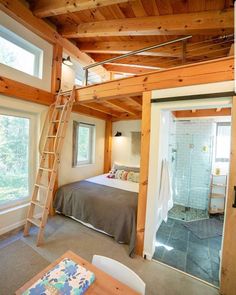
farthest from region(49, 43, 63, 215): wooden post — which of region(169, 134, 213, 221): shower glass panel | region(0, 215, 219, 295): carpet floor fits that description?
region(169, 134, 213, 221): shower glass panel

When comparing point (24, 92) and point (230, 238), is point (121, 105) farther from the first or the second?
point (230, 238)

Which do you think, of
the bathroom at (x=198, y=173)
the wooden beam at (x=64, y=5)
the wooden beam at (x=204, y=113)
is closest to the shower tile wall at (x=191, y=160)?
the bathroom at (x=198, y=173)

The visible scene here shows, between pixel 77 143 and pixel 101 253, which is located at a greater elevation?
pixel 77 143

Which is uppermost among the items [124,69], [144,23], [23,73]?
[124,69]

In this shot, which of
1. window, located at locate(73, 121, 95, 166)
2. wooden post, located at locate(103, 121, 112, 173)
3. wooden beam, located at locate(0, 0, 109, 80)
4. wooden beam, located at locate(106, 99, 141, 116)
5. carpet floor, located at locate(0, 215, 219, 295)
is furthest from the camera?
wooden post, located at locate(103, 121, 112, 173)

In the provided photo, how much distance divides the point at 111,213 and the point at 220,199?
256cm

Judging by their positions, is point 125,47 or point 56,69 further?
point 125,47

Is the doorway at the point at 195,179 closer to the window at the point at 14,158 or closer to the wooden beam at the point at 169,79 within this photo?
the wooden beam at the point at 169,79

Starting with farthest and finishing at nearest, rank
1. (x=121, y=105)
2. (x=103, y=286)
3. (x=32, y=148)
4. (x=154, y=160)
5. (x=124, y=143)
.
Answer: (x=124, y=143) → (x=121, y=105) → (x=32, y=148) → (x=154, y=160) → (x=103, y=286)

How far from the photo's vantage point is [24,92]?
8.57ft

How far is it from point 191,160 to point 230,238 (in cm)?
246

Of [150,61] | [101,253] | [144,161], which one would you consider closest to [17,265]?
[101,253]

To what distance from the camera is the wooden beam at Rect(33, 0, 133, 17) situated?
212 centimetres

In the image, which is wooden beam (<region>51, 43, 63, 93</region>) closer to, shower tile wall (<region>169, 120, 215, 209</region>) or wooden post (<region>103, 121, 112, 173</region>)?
wooden post (<region>103, 121, 112, 173</region>)
